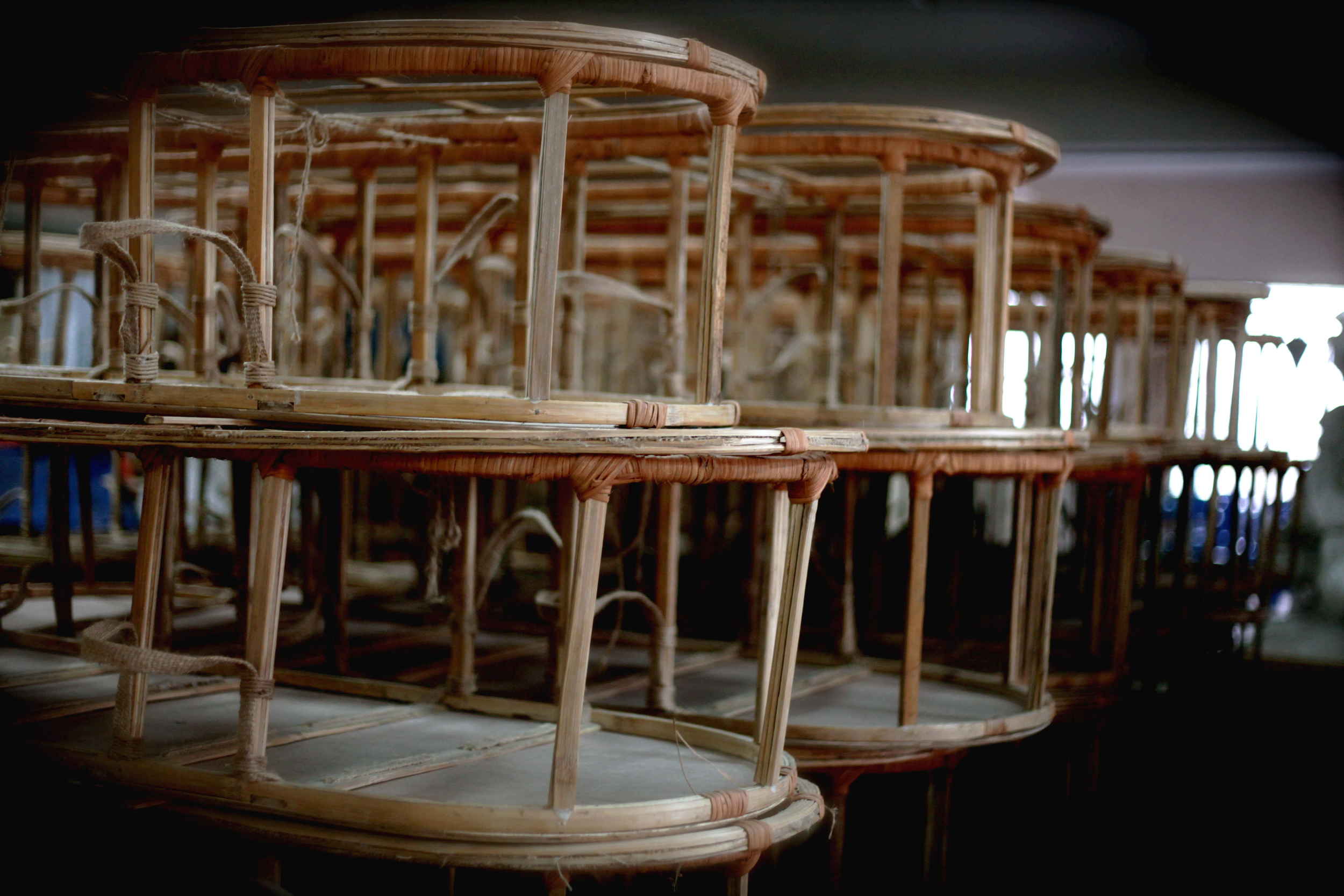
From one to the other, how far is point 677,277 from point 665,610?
107 centimetres

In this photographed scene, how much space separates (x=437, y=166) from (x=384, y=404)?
1.55m

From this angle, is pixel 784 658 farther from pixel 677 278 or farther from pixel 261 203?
pixel 677 278

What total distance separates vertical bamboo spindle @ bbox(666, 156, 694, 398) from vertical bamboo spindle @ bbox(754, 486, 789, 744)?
3.80 ft

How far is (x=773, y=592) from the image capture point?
11.3 feet

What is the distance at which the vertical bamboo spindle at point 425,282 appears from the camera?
4152 millimetres

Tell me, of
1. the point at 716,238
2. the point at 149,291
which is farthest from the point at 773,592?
the point at 149,291

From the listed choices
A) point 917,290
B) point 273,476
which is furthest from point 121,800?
point 917,290

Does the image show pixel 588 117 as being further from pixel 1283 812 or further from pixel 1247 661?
pixel 1247 661

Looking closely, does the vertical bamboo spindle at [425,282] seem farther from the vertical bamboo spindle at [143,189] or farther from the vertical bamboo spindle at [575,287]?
the vertical bamboo spindle at [143,189]

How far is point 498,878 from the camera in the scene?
13.8ft

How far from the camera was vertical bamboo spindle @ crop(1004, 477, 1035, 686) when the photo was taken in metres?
4.85

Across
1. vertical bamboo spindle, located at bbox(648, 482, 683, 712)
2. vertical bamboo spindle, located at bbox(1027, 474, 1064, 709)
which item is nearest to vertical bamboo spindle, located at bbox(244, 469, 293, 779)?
vertical bamboo spindle, located at bbox(648, 482, 683, 712)

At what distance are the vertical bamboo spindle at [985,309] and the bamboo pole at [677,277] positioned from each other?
37.7 inches

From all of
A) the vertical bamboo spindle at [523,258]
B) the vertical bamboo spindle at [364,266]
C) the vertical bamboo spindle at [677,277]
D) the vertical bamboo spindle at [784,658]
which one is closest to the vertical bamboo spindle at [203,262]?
the vertical bamboo spindle at [364,266]
